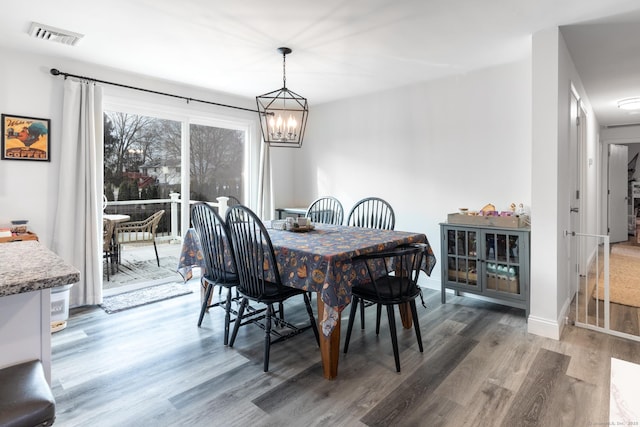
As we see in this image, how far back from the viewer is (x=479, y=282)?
3354 millimetres

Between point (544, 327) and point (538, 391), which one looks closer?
point (538, 391)

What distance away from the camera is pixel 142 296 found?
3740 millimetres

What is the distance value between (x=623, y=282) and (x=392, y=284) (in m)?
3.52

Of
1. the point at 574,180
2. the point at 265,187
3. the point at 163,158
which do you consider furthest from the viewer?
the point at 265,187

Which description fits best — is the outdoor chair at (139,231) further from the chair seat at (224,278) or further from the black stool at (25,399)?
the black stool at (25,399)

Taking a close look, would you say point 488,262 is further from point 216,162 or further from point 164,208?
point 164,208

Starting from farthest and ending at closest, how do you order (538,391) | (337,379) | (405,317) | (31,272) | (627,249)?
1. (627,249)
2. (405,317)
3. (337,379)
4. (538,391)
5. (31,272)

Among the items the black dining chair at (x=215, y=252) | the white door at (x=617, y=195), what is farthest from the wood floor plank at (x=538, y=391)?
the white door at (x=617, y=195)

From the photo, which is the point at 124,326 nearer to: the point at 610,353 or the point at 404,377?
the point at 404,377

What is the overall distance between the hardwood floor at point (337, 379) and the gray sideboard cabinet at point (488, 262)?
0.27 meters

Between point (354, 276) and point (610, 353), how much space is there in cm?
186

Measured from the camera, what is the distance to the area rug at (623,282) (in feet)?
11.7

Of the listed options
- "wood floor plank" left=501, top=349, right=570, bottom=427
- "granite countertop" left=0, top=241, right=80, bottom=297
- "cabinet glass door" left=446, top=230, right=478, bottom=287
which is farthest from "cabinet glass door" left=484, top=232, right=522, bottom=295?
"granite countertop" left=0, top=241, right=80, bottom=297

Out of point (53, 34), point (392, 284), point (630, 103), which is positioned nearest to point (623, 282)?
point (630, 103)
